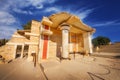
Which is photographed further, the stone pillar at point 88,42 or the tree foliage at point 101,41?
the tree foliage at point 101,41

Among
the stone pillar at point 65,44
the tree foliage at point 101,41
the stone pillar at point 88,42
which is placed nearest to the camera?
the stone pillar at point 65,44

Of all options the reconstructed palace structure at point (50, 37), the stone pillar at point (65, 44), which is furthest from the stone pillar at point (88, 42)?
the stone pillar at point (65, 44)

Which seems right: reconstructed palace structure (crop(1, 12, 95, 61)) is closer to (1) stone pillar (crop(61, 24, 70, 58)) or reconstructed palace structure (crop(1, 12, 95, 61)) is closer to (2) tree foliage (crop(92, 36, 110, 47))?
(1) stone pillar (crop(61, 24, 70, 58))

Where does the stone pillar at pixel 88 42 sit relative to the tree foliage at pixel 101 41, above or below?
below

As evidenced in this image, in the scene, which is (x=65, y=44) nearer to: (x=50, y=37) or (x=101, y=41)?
(x=50, y=37)

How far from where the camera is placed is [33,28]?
7613mm

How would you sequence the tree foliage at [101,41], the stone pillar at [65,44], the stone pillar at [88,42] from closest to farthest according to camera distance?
the stone pillar at [65,44] → the stone pillar at [88,42] → the tree foliage at [101,41]

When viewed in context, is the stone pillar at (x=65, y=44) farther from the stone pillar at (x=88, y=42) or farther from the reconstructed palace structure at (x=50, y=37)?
the stone pillar at (x=88, y=42)

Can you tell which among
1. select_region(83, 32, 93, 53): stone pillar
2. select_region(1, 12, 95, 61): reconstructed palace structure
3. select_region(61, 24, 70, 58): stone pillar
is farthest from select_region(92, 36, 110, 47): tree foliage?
select_region(61, 24, 70, 58): stone pillar

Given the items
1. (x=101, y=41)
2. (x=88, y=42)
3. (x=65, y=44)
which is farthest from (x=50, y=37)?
(x=101, y=41)

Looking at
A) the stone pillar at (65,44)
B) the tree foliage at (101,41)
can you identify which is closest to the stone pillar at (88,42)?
the stone pillar at (65,44)

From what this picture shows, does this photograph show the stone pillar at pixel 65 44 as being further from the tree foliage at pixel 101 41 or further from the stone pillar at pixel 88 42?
the tree foliage at pixel 101 41

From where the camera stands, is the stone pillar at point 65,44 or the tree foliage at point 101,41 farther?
the tree foliage at point 101,41

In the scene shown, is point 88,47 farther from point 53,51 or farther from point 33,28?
point 33,28
